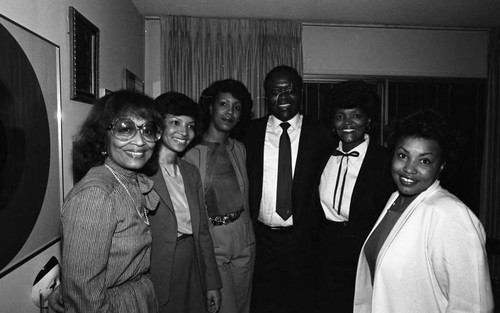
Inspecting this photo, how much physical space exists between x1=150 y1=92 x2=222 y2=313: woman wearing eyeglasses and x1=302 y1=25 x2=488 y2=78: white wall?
105 inches

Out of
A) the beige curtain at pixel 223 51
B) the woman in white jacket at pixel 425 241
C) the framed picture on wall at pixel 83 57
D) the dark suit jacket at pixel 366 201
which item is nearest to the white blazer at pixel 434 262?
the woman in white jacket at pixel 425 241

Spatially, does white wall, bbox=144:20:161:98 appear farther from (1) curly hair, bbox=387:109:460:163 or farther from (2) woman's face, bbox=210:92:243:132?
(1) curly hair, bbox=387:109:460:163

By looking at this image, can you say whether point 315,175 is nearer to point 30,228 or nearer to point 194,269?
point 194,269

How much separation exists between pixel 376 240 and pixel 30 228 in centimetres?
147

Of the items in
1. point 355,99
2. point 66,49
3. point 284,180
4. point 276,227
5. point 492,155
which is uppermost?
point 66,49

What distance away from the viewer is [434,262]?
4.42ft

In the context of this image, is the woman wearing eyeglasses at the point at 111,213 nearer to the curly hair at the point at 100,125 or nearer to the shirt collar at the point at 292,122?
the curly hair at the point at 100,125

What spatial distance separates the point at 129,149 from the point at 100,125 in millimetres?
131

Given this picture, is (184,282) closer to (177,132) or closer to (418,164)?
(177,132)

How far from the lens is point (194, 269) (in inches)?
77.8

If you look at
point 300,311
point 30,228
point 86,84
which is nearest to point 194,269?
point 30,228

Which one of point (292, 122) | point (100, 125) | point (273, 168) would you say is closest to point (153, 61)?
point (292, 122)

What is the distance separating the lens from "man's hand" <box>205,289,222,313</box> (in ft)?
6.91

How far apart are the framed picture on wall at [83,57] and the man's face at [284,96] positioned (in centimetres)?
119
